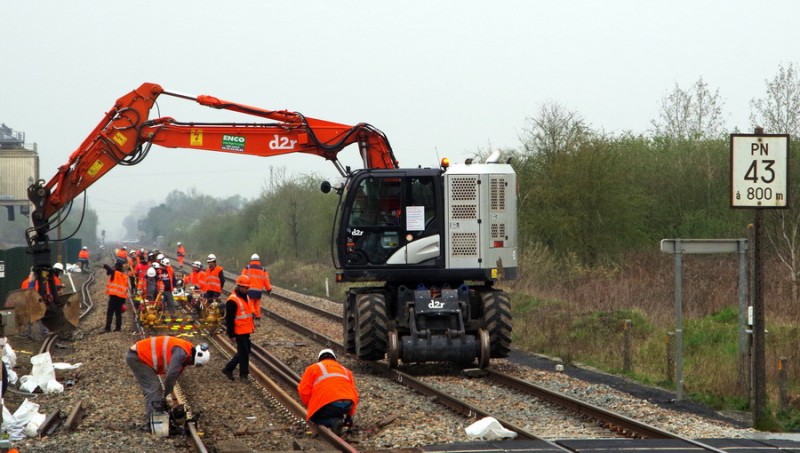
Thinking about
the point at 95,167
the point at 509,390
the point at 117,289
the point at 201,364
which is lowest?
the point at 509,390

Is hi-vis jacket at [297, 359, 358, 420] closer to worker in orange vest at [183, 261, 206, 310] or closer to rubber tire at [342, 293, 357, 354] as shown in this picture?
rubber tire at [342, 293, 357, 354]

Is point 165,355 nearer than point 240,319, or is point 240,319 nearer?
point 165,355

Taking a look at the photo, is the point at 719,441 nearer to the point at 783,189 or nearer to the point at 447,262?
the point at 783,189

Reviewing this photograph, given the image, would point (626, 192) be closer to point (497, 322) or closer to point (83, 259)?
point (497, 322)

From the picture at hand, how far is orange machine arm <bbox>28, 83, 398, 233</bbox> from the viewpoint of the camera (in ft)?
57.5

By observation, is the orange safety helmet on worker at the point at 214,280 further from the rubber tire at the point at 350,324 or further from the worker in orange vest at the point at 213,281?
the rubber tire at the point at 350,324

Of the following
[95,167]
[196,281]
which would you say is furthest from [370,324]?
[196,281]

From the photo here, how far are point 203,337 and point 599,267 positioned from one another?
13.6m

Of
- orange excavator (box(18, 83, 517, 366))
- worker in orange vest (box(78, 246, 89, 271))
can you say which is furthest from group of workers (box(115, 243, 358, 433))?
worker in orange vest (box(78, 246, 89, 271))

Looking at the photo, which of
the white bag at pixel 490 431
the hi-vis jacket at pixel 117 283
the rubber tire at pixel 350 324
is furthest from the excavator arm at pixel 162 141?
the white bag at pixel 490 431

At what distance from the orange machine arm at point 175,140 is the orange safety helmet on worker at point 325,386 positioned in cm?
664

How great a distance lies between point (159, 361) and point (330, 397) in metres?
2.46

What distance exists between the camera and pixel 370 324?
645 inches

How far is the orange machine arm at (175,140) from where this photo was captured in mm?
17531
